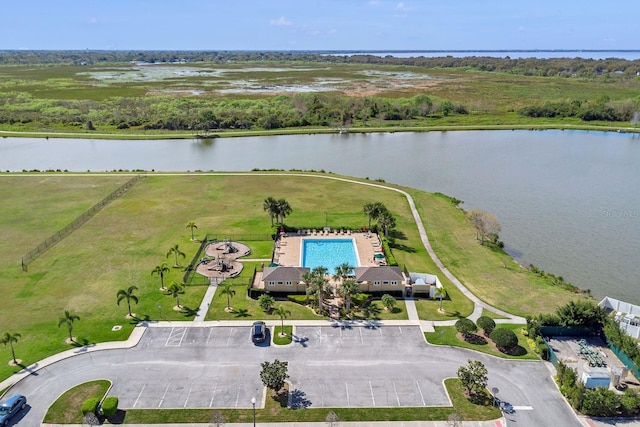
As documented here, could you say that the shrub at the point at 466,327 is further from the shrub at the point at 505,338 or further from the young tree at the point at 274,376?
the young tree at the point at 274,376

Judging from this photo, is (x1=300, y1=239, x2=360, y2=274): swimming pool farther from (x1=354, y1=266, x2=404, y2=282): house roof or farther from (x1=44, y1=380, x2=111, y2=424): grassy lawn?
(x1=44, y1=380, x2=111, y2=424): grassy lawn

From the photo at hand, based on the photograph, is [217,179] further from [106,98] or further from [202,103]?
Answer: [106,98]

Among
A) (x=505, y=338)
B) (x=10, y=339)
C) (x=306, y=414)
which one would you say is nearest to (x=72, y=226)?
(x=10, y=339)

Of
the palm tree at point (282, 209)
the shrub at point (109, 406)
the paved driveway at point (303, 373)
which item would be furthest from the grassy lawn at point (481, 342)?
the palm tree at point (282, 209)

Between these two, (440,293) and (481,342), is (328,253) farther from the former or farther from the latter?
(481,342)

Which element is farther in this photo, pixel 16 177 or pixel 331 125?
pixel 331 125

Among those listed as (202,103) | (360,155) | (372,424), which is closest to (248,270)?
(372,424)
